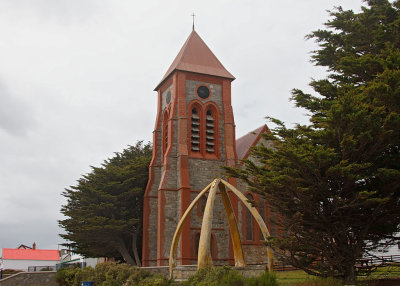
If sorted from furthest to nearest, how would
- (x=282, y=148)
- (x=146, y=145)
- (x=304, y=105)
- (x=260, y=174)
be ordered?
(x=146, y=145) → (x=304, y=105) → (x=260, y=174) → (x=282, y=148)

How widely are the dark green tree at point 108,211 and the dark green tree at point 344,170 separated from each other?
17.5m

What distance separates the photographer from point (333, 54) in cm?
1764

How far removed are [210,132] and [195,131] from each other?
1172 millimetres

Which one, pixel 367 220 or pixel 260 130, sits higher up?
pixel 260 130

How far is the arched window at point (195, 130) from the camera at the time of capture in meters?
31.7

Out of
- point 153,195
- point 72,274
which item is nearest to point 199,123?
point 153,195

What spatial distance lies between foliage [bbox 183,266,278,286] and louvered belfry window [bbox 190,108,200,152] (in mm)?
16600

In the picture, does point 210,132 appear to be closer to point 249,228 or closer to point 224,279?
point 249,228

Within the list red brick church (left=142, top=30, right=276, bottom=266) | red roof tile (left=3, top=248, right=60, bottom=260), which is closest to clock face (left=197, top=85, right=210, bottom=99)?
red brick church (left=142, top=30, right=276, bottom=266)

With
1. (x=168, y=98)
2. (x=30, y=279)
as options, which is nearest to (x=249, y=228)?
(x=168, y=98)

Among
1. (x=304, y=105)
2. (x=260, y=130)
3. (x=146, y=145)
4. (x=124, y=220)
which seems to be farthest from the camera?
(x=146, y=145)

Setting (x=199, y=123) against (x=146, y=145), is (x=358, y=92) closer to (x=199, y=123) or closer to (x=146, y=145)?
(x=199, y=123)

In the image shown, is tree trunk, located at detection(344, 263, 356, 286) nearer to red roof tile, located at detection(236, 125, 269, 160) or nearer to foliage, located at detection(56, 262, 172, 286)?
foliage, located at detection(56, 262, 172, 286)

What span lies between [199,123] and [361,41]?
55.3 feet
